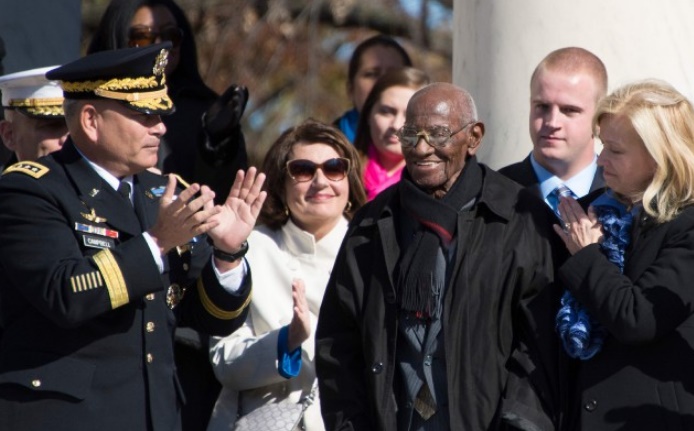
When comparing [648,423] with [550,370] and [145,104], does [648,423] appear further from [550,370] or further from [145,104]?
[145,104]

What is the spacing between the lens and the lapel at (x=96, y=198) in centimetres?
573

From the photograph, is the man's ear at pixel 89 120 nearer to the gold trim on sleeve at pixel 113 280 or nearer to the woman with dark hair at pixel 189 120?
the gold trim on sleeve at pixel 113 280

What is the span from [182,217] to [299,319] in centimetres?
80

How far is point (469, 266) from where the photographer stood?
18.2ft

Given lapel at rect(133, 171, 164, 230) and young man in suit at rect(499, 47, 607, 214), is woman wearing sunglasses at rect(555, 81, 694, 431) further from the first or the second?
lapel at rect(133, 171, 164, 230)

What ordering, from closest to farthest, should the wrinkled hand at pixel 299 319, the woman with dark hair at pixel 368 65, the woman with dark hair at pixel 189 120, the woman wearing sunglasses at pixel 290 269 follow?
1. the wrinkled hand at pixel 299 319
2. the woman wearing sunglasses at pixel 290 269
3. the woman with dark hair at pixel 189 120
4. the woman with dark hair at pixel 368 65

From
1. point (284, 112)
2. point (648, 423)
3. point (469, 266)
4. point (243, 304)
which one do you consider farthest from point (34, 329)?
point (284, 112)

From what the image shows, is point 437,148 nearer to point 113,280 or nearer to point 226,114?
point 113,280

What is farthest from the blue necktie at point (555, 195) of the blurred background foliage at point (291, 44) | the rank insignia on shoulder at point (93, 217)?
the blurred background foliage at point (291, 44)

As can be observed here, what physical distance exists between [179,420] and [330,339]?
566mm

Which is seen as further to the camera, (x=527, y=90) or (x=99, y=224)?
(x=527, y=90)

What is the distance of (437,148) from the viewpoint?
5.68 meters

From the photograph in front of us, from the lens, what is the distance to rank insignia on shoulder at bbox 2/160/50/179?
18.7ft

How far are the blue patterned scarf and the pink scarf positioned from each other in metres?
1.93
